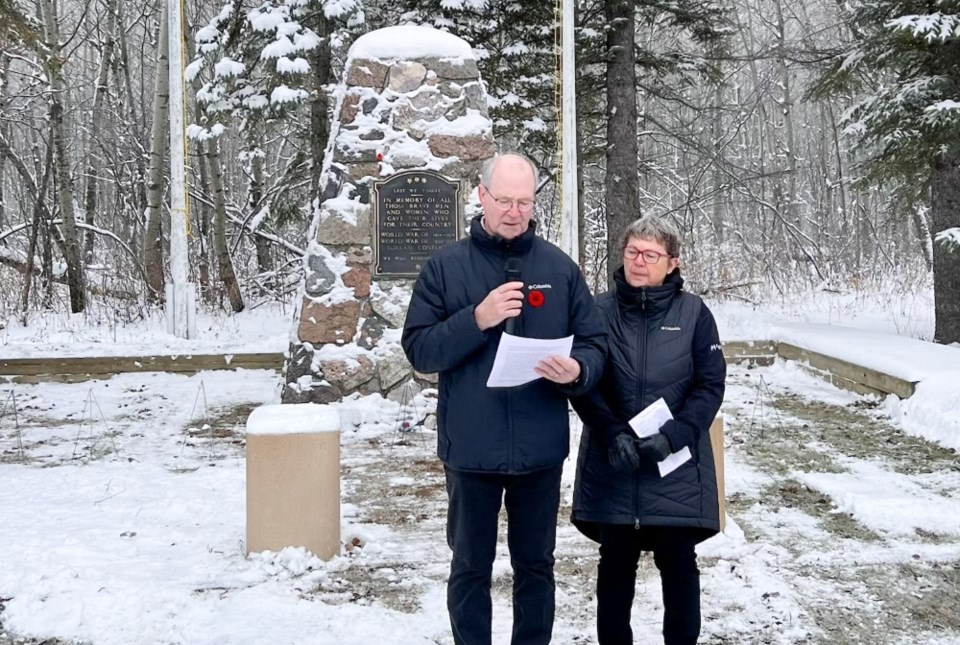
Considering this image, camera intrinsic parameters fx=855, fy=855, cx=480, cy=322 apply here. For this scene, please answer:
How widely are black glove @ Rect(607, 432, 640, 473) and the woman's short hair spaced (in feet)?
2.19

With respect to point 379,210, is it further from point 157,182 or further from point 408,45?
point 157,182

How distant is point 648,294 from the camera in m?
2.93

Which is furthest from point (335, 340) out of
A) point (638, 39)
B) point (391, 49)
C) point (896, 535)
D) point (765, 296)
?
point (638, 39)

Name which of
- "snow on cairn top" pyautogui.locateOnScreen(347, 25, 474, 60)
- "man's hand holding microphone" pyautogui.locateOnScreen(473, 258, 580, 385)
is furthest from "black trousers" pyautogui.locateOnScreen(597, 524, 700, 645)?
"snow on cairn top" pyautogui.locateOnScreen(347, 25, 474, 60)

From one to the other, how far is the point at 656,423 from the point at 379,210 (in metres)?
5.26

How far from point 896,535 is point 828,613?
1179 millimetres

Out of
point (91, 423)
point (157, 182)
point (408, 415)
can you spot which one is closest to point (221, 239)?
point (157, 182)

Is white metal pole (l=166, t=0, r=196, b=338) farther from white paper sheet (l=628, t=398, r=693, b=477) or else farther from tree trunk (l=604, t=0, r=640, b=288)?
white paper sheet (l=628, t=398, r=693, b=477)

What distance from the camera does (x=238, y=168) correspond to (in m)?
25.1

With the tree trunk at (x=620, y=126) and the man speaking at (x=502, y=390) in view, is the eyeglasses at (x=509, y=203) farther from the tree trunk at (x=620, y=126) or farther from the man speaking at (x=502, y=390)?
the tree trunk at (x=620, y=126)

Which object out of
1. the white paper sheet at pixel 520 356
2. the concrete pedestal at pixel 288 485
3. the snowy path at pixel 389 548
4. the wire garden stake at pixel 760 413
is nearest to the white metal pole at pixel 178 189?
the snowy path at pixel 389 548

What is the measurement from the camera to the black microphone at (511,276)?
265cm

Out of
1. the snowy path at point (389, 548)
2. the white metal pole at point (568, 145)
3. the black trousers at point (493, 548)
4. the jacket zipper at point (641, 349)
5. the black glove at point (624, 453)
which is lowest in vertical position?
the snowy path at point (389, 548)

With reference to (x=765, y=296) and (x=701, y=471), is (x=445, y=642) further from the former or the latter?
(x=765, y=296)
